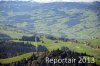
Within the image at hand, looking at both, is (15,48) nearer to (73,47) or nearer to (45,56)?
(45,56)

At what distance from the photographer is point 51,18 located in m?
19.8

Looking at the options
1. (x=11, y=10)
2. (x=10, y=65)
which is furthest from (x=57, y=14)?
(x=10, y=65)

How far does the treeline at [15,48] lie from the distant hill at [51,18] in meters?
0.71

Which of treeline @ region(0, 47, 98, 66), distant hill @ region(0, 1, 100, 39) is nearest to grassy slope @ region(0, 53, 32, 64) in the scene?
treeline @ region(0, 47, 98, 66)

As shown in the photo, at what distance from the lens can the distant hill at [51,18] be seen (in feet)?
62.5

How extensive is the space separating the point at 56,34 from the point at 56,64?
167cm

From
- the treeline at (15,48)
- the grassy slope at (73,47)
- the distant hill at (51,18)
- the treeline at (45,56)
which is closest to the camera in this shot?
the treeline at (45,56)

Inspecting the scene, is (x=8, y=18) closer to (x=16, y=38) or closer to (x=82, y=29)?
(x=16, y=38)

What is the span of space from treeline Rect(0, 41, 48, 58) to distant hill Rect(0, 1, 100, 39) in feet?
2.33

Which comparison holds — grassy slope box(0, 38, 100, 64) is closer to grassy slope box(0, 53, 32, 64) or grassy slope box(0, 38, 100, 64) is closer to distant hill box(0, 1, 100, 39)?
grassy slope box(0, 53, 32, 64)

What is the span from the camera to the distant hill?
19062mm

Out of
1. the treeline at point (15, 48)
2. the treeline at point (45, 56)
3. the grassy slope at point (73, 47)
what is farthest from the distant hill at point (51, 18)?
the treeline at point (45, 56)

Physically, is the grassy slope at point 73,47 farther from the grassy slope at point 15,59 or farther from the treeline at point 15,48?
the treeline at point 15,48

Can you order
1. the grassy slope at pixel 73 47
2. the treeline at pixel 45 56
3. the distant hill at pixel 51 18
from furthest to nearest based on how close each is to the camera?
the distant hill at pixel 51 18
the grassy slope at pixel 73 47
the treeline at pixel 45 56
